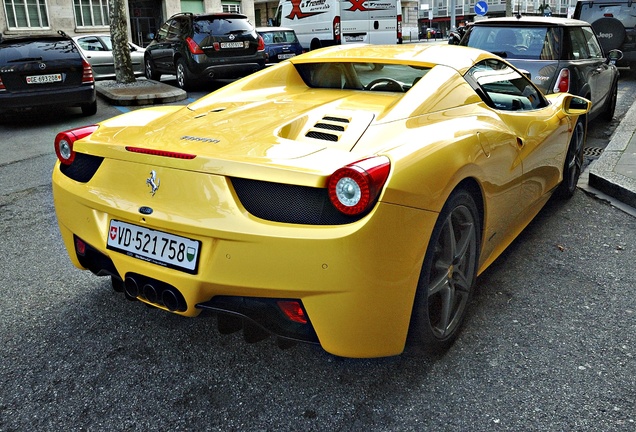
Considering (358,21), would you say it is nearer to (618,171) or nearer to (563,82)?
(563,82)

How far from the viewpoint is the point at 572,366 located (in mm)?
2615

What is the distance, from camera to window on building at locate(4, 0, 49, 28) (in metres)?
28.2

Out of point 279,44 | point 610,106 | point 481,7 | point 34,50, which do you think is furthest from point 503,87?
point 481,7

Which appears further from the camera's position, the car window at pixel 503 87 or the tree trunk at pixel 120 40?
the tree trunk at pixel 120 40

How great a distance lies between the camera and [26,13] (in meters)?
28.6

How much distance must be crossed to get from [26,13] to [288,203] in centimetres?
3128

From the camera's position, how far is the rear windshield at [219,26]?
12711mm

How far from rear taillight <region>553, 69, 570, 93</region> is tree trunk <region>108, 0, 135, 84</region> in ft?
30.8

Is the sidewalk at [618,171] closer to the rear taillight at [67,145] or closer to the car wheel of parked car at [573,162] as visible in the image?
the car wheel of parked car at [573,162]

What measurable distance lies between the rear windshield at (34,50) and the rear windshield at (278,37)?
30.2ft

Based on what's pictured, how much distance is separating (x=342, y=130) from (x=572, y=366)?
1431 mm

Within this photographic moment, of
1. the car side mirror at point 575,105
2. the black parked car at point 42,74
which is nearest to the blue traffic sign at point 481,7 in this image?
the black parked car at point 42,74

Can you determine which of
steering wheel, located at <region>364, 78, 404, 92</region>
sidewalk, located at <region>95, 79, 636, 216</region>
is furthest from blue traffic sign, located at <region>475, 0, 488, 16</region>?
steering wheel, located at <region>364, 78, 404, 92</region>

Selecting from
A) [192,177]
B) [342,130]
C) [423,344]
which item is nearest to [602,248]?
[423,344]
